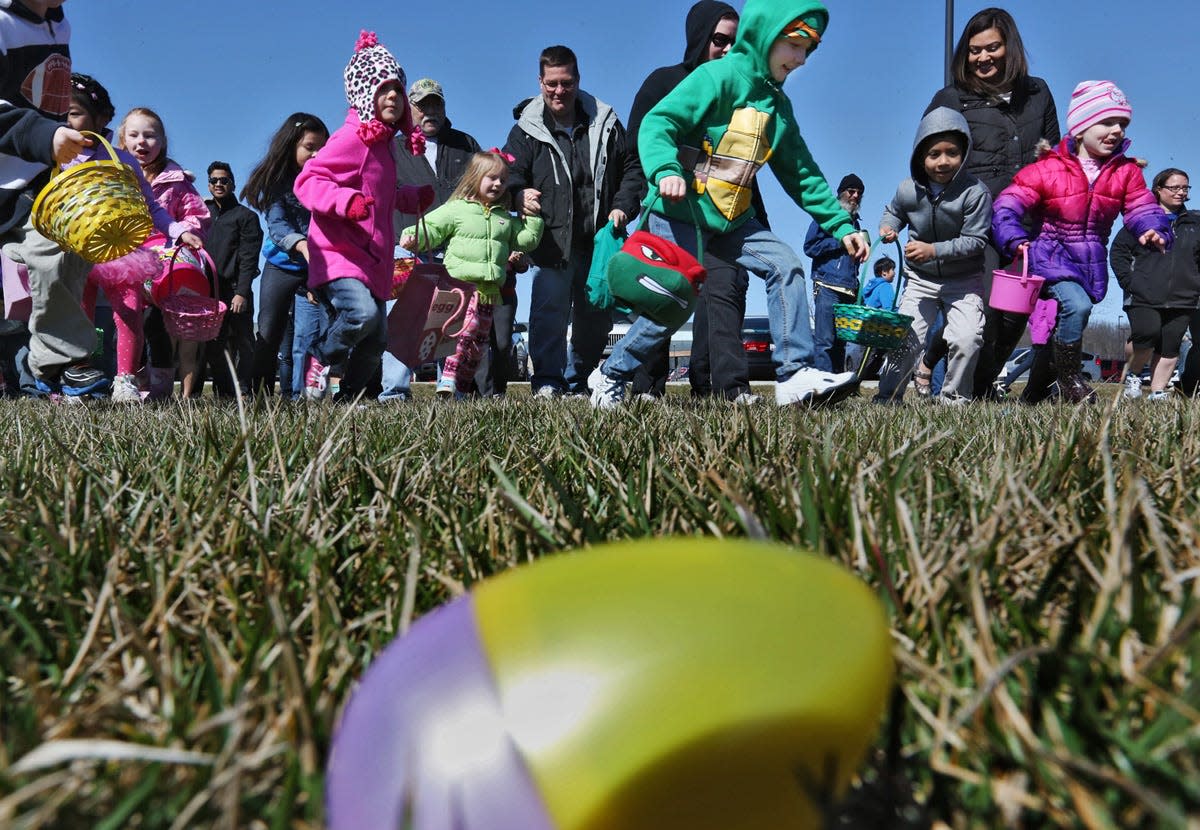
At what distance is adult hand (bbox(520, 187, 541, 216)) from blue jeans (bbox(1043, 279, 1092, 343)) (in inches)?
126

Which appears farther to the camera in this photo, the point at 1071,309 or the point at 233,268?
the point at 233,268

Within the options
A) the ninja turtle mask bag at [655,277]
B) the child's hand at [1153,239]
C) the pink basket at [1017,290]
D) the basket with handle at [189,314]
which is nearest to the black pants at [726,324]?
the ninja turtle mask bag at [655,277]

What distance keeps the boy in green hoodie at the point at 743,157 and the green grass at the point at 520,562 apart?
113 inches

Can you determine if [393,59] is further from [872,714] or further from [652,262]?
[872,714]

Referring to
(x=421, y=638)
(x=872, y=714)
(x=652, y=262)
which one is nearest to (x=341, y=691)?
(x=421, y=638)

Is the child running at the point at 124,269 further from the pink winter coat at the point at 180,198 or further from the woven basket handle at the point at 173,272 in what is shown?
the pink winter coat at the point at 180,198

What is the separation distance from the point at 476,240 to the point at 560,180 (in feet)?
2.40

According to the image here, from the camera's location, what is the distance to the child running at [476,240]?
672 cm

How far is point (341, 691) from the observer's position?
2.67ft

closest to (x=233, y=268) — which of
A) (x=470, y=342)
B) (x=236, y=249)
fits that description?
(x=236, y=249)

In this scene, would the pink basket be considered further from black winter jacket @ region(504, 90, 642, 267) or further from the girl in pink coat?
the girl in pink coat

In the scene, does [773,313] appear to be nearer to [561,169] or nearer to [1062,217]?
[1062,217]

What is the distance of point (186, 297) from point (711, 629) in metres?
5.65

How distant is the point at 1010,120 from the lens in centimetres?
623
